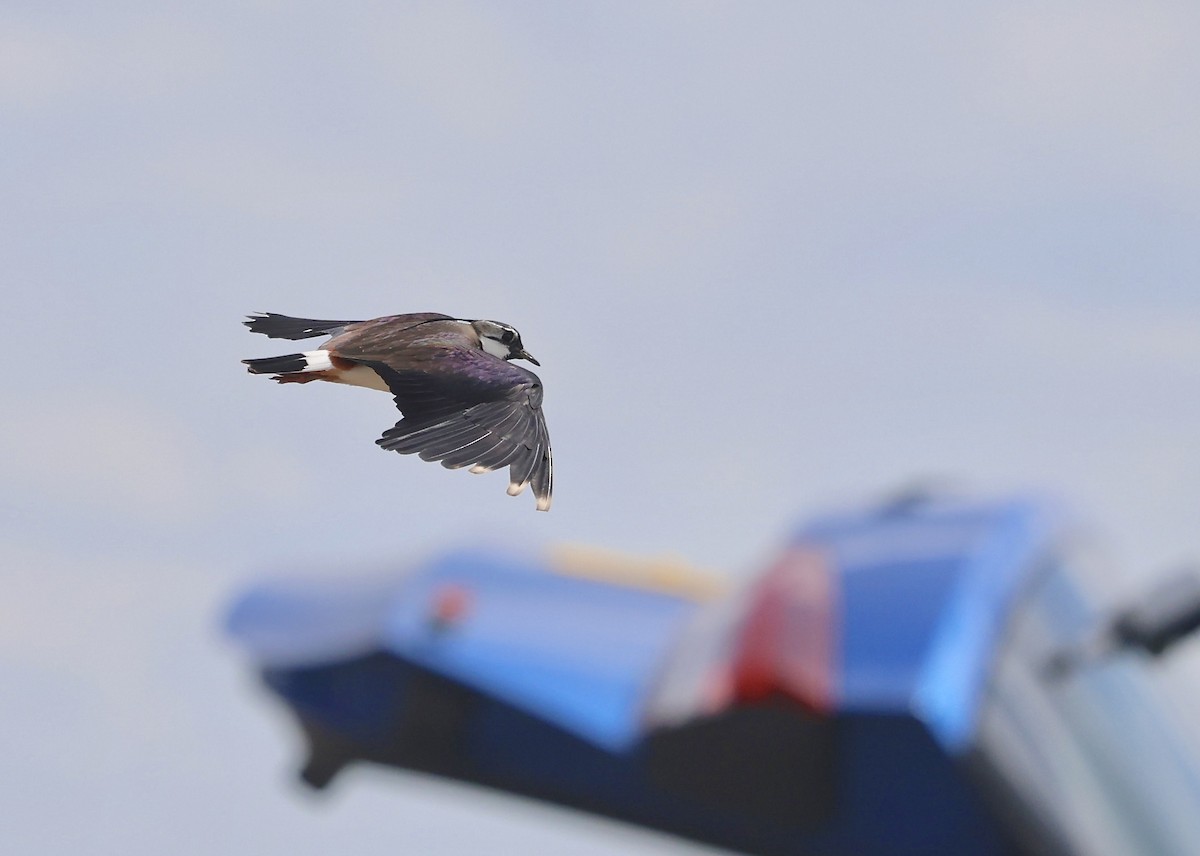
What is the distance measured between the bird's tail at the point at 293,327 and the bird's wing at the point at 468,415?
21cm

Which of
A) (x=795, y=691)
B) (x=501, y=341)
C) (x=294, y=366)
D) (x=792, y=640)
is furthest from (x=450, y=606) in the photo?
(x=294, y=366)

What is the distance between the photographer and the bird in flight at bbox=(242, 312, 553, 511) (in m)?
3.78

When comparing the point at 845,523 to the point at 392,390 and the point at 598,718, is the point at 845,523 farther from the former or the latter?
the point at 392,390

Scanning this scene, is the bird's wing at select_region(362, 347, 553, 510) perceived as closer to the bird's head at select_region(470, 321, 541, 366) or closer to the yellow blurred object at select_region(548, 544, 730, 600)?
the bird's head at select_region(470, 321, 541, 366)

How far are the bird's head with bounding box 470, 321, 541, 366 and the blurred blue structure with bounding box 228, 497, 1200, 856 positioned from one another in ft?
26.5

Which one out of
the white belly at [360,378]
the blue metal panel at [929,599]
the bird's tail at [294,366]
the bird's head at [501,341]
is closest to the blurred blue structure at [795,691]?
the blue metal panel at [929,599]

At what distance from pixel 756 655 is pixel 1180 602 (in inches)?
117

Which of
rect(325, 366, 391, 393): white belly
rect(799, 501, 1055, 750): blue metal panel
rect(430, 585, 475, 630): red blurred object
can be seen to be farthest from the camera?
rect(430, 585, 475, 630): red blurred object

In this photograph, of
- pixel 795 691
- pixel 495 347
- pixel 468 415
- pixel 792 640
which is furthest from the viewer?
pixel 792 640

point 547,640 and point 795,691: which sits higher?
point 795,691

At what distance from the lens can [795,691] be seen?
1213cm

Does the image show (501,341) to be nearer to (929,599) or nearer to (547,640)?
(929,599)

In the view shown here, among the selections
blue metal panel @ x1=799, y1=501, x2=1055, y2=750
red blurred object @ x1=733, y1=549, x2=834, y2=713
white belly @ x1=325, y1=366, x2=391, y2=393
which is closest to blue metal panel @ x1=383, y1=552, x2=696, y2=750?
red blurred object @ x1=733, y1=549, x2=834, y2=713

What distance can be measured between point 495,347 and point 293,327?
444 mm
